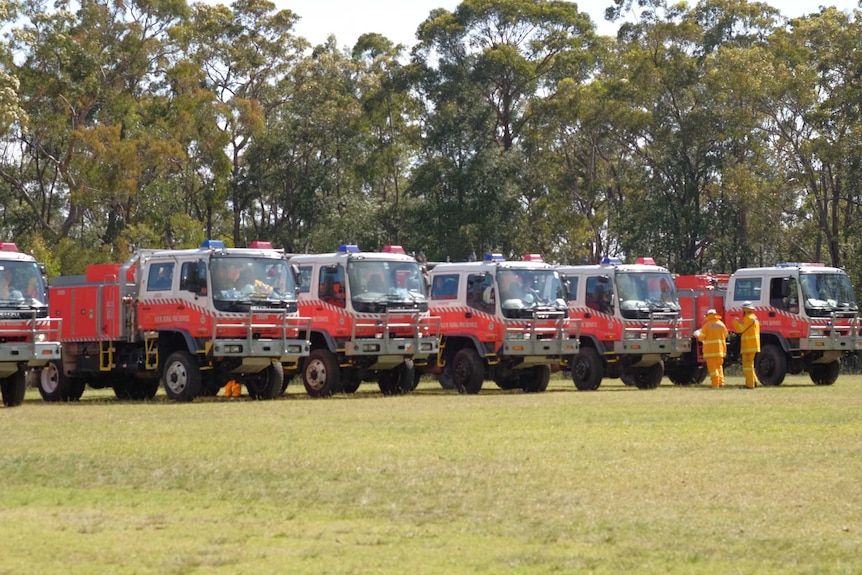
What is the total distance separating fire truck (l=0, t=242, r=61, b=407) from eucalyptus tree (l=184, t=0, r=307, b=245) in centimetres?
3282

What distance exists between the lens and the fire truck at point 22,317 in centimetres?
2436

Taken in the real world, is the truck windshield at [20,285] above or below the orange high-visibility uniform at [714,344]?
above

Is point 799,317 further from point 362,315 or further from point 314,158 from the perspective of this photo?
point 314,158

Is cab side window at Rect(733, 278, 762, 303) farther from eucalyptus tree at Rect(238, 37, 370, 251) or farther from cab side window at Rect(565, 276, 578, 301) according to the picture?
eucalyptus tree at Rect(238, 37, 370, 251)

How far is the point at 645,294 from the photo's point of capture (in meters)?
32.0

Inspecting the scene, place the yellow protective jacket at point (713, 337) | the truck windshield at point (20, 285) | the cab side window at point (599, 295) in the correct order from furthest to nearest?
the cab side window at point (599, 295), the yellow protective jacket at point (713, 337), the truck windshield at point (20, 285)

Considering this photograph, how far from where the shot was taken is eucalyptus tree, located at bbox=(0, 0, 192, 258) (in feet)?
167

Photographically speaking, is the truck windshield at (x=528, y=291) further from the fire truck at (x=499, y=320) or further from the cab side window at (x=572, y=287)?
the cab side window at (x=572, y=287)

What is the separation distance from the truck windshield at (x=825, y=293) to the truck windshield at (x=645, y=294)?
273 centimetres

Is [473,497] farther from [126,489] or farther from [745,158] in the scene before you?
[745,158]

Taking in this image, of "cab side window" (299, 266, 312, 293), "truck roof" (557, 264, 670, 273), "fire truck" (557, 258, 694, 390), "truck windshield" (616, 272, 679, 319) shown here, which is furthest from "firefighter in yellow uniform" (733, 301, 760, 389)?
"cab side window" (299, 266, 312, 293)

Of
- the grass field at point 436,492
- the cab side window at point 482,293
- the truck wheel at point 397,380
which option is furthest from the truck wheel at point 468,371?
the grass field at point 436,492

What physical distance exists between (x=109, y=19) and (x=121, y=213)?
684 centimetres

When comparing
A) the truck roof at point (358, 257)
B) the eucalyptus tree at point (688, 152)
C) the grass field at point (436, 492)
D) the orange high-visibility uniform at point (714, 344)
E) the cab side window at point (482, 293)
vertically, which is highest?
the eucalyptus tree at point (688, 152)
